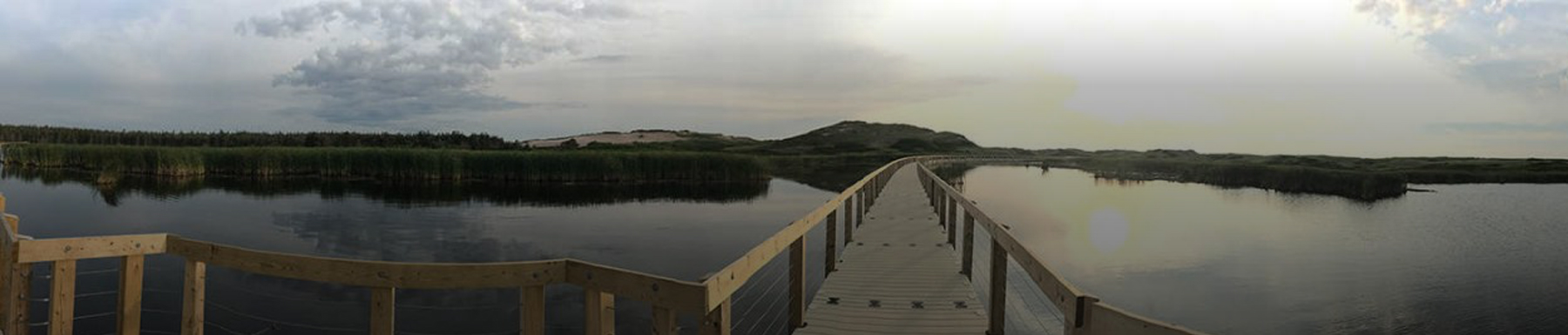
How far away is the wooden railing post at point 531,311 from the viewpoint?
4.15m

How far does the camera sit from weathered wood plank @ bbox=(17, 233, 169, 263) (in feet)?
16.8

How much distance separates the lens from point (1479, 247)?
17.4 metres

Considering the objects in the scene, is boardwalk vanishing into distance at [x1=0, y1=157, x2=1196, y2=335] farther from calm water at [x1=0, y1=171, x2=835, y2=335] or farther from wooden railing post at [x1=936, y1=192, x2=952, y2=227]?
wooden railing post at [x1=936, y1=192, x2=952, y2=227]

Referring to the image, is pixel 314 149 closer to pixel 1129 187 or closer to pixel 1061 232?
pixel 1061 232

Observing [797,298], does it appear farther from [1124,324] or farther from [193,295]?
[193,295]

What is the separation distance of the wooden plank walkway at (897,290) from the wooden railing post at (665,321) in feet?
8.98

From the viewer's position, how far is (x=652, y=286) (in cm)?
393

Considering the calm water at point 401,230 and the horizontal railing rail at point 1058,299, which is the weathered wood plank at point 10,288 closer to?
the calm water at point 401,230

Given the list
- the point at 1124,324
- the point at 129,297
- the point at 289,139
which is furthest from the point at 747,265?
the point at 289,139

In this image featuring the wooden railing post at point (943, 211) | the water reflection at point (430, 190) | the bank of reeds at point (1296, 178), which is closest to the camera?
the wooden railing post at point (943, 211)

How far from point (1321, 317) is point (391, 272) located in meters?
11.0

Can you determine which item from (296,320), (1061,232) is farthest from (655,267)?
(1061,232)

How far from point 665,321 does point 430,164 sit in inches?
1417

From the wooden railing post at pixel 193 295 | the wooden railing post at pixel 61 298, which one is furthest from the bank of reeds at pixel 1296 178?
the wooden railing post at pixel 61 298
